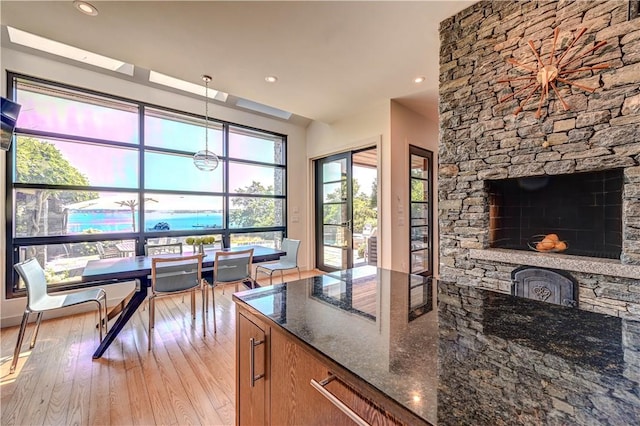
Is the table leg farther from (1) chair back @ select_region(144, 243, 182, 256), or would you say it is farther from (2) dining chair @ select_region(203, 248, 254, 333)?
(1) chair back @ select_region(144, 243, 182, 256)

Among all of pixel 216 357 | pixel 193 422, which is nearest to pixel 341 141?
pixel 216 357

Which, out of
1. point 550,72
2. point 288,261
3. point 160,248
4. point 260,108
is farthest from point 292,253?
point 550,72

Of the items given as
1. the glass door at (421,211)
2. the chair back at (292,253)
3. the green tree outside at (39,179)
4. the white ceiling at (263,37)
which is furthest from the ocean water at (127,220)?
the glass door at (421,211)

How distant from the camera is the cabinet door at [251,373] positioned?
3.33 ft

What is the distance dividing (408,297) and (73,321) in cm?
364

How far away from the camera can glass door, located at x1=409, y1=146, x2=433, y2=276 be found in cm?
429

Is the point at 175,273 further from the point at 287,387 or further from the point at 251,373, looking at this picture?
the point at 287,387

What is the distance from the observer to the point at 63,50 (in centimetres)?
305

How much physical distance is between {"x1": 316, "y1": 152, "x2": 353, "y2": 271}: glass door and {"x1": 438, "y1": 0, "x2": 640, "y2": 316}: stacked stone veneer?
7.19 ft

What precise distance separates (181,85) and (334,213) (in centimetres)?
306

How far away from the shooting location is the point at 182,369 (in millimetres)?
2096

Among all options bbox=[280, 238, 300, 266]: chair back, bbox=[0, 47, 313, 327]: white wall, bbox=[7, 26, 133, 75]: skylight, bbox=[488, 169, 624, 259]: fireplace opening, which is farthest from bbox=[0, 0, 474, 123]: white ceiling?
bbox=[280, 238, 300, 266]: chair back

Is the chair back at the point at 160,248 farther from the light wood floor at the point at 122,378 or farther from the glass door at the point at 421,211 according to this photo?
the glass door at the point at 421,211

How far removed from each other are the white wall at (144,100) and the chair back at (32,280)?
1.01 meters
